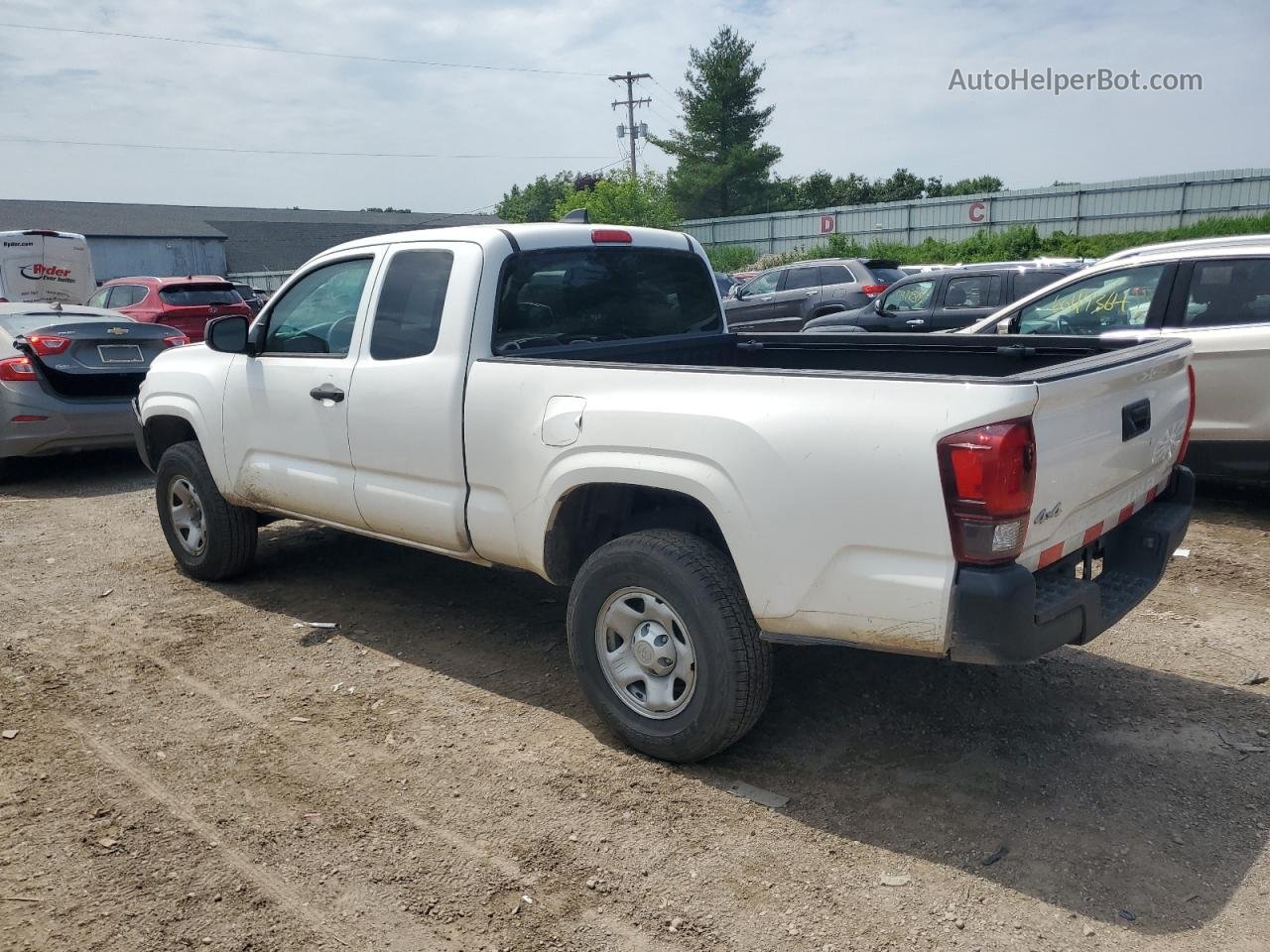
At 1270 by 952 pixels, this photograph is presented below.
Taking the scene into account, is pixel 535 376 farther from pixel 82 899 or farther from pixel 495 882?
pixel 82 899

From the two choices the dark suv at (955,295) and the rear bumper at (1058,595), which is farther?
the dark suv at (955,295)

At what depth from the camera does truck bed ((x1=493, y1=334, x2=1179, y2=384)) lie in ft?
14.4

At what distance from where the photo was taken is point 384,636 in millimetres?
5047

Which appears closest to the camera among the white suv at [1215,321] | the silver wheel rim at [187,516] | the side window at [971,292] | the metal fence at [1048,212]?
the silver wheel rim at [187,516]

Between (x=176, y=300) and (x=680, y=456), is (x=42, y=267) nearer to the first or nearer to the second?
(x=176, y=300)

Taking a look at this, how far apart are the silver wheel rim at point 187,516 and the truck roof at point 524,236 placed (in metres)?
1.75

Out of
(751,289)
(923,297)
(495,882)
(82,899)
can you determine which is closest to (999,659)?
(495,882)

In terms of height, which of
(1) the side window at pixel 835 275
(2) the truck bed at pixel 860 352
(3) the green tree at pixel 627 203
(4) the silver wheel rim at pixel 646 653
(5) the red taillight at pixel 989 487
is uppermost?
(3) the green tree at pixel 627 203

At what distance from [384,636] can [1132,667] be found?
344cm

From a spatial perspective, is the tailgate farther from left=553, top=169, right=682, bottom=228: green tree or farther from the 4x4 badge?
left=553, top=169, right=682, bottom=228: green tree

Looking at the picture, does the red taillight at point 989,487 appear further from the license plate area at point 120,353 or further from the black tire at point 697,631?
the license plate area at point 120,353

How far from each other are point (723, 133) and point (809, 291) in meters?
43.1

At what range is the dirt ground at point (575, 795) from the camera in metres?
2.85

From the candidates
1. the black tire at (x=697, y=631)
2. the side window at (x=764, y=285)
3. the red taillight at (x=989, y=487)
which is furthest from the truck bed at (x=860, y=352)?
the side window at (x=764, y=285)
